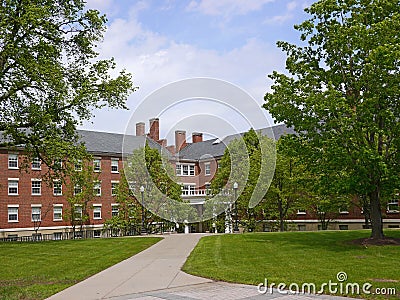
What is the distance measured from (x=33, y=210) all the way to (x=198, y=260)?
119 feet

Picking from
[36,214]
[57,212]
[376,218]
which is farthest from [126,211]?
[376,218]

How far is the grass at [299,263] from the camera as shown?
11.4 meters

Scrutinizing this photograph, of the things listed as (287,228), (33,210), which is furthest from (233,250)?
(33,210)

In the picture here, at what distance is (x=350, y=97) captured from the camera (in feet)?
67.6

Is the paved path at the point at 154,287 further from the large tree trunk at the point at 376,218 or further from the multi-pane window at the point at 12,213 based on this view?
the multi-pane window at the point at 12,213

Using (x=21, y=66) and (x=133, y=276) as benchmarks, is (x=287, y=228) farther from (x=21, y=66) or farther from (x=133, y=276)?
(x=133, y=276)

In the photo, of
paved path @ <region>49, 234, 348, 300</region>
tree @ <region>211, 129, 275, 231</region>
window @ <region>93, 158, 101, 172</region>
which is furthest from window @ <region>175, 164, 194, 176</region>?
paved path @ <region>49, 234, 348, 300</region>

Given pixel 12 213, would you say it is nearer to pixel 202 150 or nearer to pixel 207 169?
pixel 207 169

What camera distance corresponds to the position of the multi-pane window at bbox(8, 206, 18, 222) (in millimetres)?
46441

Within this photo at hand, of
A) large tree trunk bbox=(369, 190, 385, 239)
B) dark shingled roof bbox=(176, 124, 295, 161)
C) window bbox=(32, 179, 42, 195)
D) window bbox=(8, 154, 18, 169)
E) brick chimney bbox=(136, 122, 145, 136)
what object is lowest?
large tree trunk bbox=(369, 190, 385, 239)

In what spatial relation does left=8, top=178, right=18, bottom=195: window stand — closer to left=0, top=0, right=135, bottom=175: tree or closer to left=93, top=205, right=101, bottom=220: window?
left=93, top=205, right=101, bottom=220: window

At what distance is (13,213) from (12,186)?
264cm

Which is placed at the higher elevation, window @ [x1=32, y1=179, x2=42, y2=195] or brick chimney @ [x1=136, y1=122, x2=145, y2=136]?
brick chimney @ [x1=136, y1=122, x2=145, y2=136]

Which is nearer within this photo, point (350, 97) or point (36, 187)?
point (350, 97)
